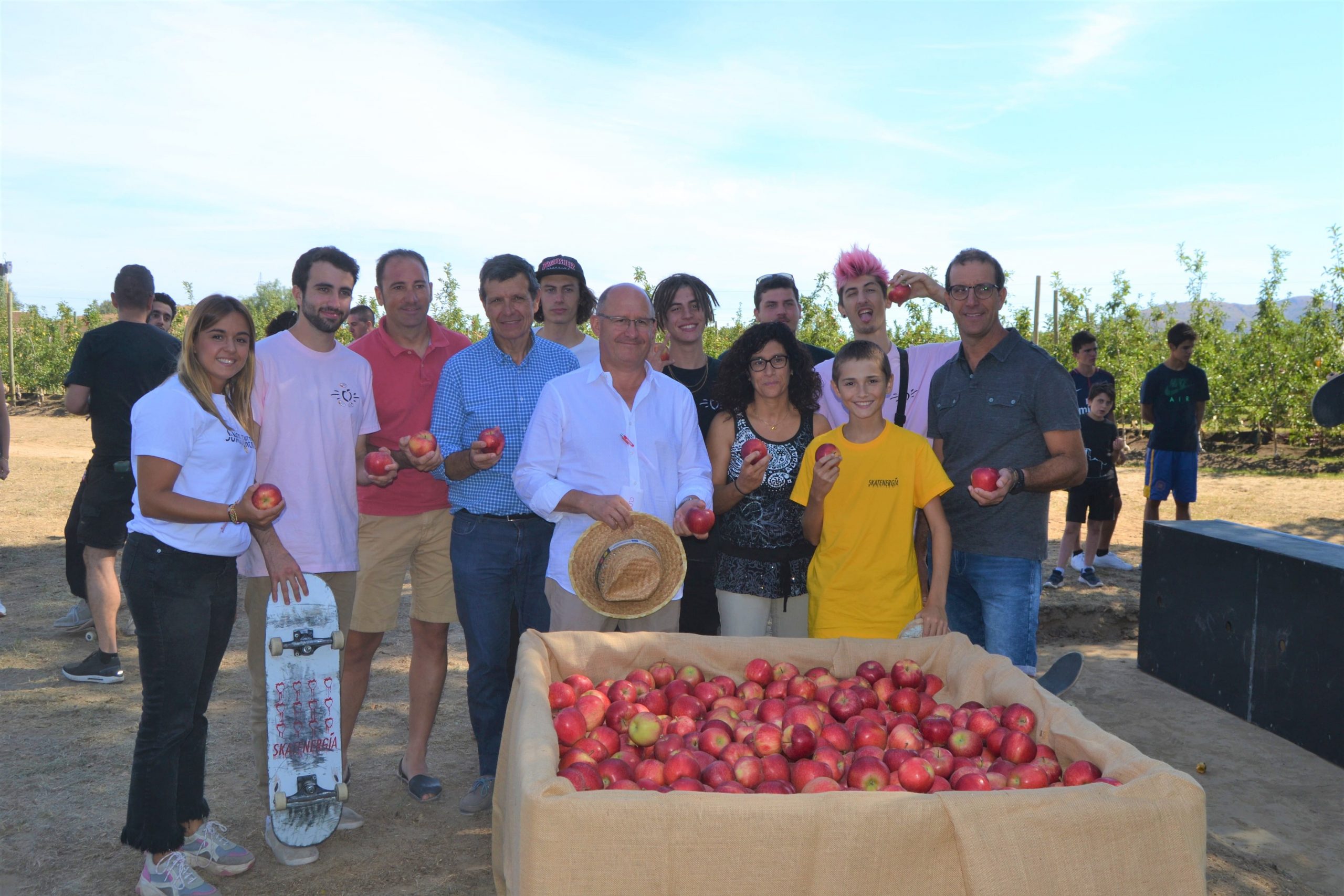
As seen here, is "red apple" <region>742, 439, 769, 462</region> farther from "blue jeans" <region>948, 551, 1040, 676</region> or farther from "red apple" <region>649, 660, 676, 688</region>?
"blue jeans" <region>948, 551, 1040, 676</region>

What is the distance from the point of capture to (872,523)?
343 cm

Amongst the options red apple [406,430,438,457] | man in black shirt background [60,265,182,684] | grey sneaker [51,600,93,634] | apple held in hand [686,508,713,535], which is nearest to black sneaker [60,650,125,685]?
man in black shirt background [60,265,182,684]

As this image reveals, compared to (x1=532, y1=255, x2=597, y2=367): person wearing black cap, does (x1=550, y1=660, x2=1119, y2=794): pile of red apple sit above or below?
below

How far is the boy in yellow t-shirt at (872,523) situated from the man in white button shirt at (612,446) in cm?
47

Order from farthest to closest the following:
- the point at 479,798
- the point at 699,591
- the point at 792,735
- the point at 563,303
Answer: the point at 563,303
the point at 699,591
the point at 479,798
the point at 792,735

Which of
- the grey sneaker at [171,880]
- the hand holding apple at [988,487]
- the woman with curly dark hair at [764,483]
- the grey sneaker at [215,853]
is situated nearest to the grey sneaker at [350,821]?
the grey sneaker at [215,853]

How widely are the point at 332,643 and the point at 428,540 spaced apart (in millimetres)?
720

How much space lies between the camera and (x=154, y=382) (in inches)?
227

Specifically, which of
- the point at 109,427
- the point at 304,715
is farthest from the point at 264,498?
the point at 109,427

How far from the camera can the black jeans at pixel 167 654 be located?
3.01 metres

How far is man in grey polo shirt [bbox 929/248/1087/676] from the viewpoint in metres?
3.65

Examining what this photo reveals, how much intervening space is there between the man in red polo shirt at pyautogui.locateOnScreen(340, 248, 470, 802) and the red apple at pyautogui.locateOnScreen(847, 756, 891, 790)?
2127mm

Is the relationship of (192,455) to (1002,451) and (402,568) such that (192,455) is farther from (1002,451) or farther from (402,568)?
(1002,451)

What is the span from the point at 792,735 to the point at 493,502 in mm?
1706
